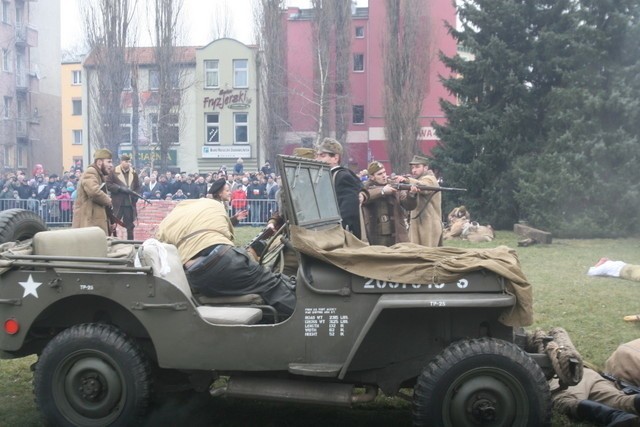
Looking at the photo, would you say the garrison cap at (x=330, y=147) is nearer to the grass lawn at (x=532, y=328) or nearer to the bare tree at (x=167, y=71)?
the grass lawn at (x=532, y=328)

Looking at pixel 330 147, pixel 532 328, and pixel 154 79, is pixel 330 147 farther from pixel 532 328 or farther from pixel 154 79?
pixel 154 79

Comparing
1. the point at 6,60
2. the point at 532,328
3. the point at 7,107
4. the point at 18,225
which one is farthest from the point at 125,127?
the point at 18,225

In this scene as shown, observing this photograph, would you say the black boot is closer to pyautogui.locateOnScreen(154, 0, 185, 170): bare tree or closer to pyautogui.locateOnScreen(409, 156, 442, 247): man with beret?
pyautogui.locateOnScreen(409, 156, 442, 247): man with beret

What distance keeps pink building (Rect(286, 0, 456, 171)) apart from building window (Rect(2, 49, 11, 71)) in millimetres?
14819

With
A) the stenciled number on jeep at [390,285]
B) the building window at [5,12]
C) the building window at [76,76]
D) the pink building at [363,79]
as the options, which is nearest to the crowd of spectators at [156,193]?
the pink building at [363,79]

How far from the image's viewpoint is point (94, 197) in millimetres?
11164

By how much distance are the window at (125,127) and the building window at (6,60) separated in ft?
23.2

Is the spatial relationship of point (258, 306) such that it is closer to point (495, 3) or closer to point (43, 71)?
point (495, 3)

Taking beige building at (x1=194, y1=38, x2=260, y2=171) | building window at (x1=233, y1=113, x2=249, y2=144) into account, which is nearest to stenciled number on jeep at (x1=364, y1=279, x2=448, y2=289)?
beige building at (x1=194, y1=38, x2=260, y2=171)

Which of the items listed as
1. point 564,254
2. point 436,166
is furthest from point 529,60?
point 564,254

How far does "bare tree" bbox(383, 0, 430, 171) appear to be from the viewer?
34.4m

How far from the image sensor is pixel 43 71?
158ft

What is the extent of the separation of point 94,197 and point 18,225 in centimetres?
533

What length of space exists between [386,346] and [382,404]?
1.10 m
